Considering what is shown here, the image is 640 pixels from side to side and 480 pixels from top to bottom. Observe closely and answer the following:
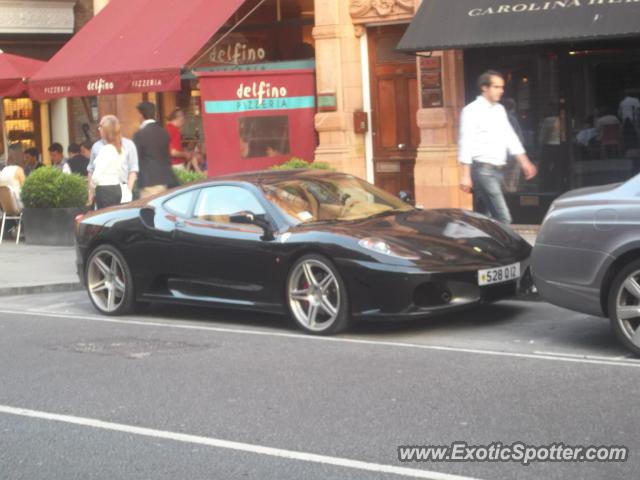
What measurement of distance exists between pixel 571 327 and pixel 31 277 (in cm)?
731

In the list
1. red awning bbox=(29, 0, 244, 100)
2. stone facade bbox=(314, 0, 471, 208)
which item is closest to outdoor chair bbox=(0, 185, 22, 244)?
red awning bbox=(29, 0, 244, 100)

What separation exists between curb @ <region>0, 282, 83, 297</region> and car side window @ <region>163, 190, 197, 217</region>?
3140 mm

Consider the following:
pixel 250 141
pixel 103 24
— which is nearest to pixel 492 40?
pixel 250 141

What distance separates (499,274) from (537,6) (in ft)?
19.2

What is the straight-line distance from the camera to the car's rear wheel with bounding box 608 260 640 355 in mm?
8422

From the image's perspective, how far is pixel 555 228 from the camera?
890 cm

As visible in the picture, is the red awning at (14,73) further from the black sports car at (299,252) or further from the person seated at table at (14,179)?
the black sports car at (299,252)

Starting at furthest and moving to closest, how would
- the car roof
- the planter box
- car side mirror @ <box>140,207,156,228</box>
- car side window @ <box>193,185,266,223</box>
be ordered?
the planter box < car side mirror @ <box>140,207,156,228</box> < the car roof < car side window @ <box>193,185,266,223</box>

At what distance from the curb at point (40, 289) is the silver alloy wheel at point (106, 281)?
7.45 feet

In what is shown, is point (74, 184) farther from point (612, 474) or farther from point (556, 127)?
point (612, 474)

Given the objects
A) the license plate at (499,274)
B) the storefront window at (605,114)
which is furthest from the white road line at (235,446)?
the storefront window at (605,114)

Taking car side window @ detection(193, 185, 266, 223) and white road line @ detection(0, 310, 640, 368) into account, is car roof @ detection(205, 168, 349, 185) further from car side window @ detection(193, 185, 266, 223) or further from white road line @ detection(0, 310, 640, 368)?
white road line @ detection(0, 310, 640, 368)

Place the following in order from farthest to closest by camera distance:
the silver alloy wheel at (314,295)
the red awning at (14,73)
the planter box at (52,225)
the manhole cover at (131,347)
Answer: the red awning at (14,73) → the planter box at (52,225) → the silver alloy wheel at (314,295) → the manhole cover at (131,347)

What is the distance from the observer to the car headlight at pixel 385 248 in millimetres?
9586
